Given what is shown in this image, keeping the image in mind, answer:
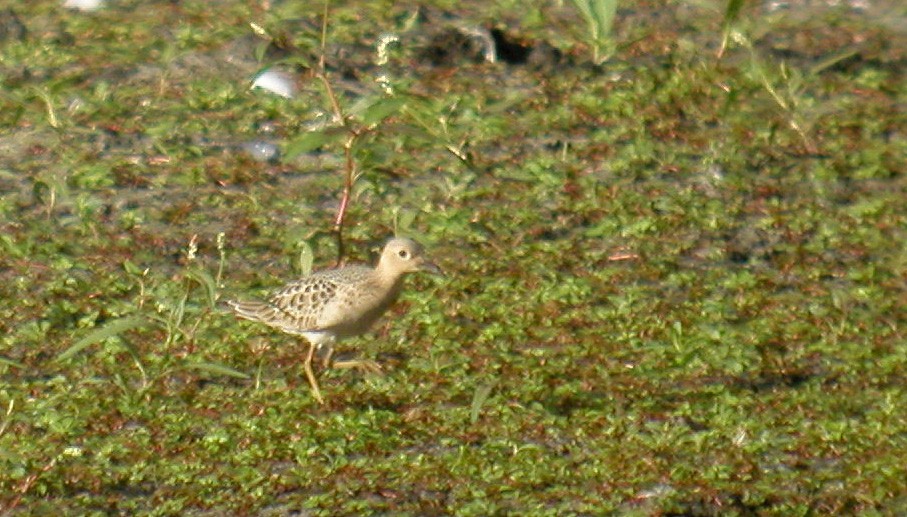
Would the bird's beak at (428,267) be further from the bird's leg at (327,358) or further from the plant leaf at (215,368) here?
the plant leaf at (215,368)

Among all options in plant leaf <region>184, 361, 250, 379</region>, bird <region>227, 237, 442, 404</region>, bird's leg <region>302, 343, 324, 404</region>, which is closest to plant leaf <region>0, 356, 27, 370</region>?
plant leaf <region>184, 361, 250, 379</region>

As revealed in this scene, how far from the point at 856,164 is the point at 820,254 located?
41.9 inches

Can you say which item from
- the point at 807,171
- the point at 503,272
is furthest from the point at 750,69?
the point at 503,272

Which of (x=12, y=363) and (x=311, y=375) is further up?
(x=311, y=375)

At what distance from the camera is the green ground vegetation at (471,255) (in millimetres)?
6816

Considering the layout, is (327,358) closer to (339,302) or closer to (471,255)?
(339,302)

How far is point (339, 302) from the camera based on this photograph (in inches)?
293

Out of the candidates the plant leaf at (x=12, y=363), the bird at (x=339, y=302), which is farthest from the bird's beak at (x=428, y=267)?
the plant leaf at (x=12, y=363)

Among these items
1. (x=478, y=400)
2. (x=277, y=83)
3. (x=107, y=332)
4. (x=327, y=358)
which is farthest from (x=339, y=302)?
(x=277, y=83)

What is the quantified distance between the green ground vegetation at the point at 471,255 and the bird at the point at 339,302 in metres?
0.15

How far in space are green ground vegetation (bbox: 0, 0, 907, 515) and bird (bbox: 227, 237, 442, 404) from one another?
0.50ft

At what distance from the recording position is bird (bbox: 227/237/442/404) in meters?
7.47

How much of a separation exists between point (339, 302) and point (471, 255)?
142 centimetres

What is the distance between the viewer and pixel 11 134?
9703 mm
